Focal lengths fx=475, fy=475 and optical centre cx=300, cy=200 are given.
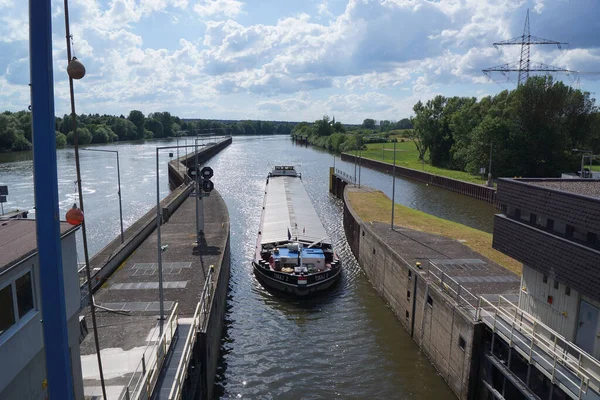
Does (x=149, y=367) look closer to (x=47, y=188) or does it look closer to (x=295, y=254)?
(x=47, y=188)

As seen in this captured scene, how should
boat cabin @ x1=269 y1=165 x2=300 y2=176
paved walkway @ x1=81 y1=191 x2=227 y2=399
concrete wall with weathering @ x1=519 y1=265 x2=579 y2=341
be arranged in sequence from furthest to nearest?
boat cabin @ x1=269 y1=165 x2=300 y2=176 < concrete wall with weathering @ x1=519 y1=265 x2=579 y2=341 < paved walkway @ x1=81 y1=191 x2=227 y2=399

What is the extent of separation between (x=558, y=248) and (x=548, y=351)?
11.0 feet

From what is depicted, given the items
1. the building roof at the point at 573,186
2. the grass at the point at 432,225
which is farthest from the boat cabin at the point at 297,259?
the building roof at the point at 573,186

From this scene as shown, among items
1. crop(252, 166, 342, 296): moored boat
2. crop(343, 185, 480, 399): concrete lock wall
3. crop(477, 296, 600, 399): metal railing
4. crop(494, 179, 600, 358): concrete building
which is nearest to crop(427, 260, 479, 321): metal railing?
crop(343, 185, 480, 399): concrete lock wall

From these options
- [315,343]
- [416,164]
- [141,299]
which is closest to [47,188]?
[141,299]

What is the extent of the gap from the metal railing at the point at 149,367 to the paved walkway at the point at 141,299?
9cm

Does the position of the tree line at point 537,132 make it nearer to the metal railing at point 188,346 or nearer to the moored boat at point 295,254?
the moored boat at point 295,254

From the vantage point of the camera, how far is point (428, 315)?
22.4m

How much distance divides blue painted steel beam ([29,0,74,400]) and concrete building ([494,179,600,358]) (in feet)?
46.4

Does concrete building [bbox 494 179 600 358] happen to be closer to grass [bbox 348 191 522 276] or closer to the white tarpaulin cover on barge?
grass [bbox 348 191 522 276]

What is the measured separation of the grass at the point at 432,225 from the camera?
97.2 feet

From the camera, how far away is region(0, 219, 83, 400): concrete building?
9.36 meters

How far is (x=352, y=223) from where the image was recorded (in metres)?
41.0

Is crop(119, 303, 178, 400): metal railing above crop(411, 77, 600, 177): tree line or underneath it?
underneath
